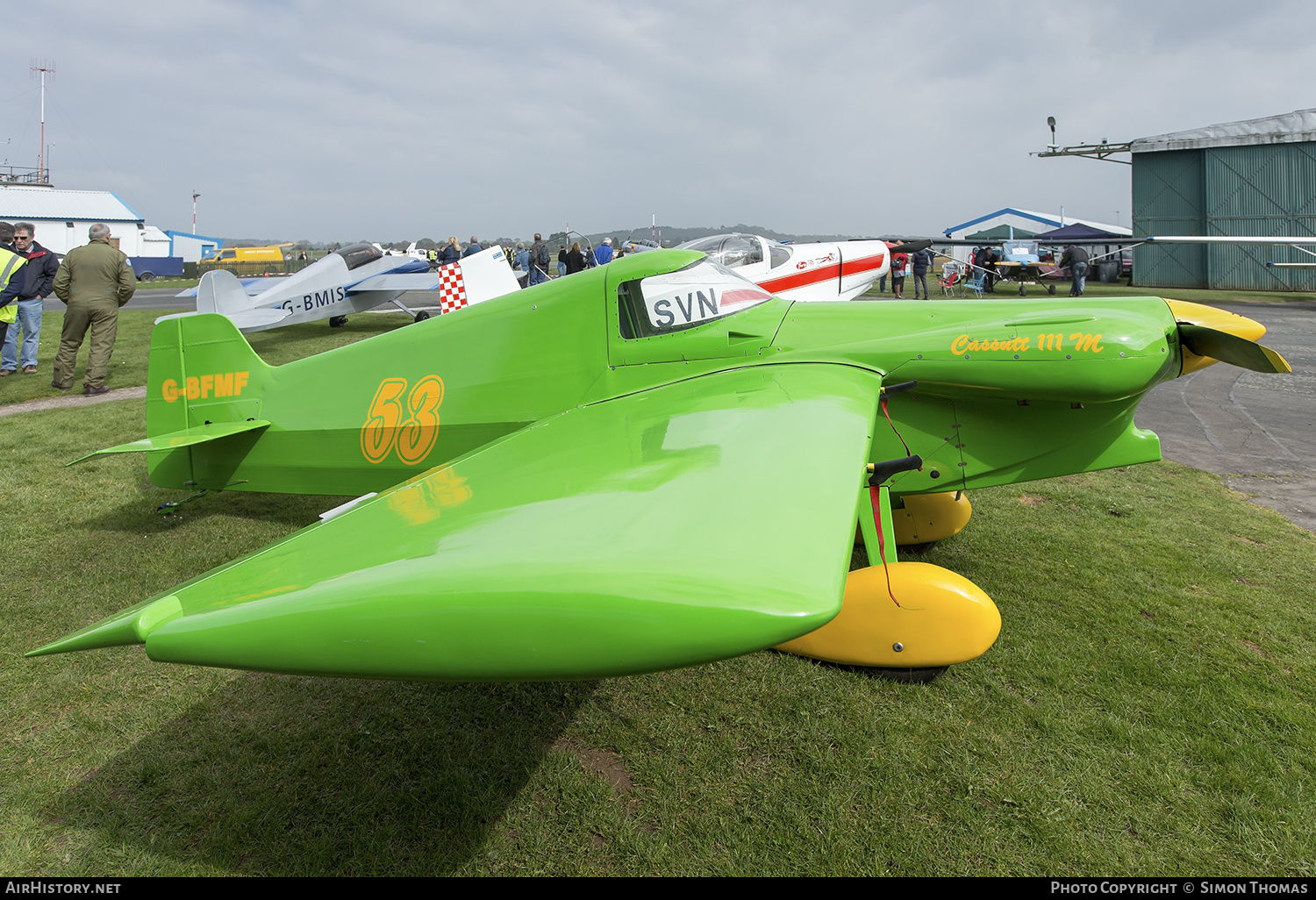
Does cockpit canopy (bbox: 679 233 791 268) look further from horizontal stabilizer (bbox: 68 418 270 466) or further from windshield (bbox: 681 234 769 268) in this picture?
horizontal stabilizer (bbox: 68 418 270 466)

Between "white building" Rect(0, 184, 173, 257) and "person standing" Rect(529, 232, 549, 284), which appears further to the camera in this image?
"white building" Rect(0, 184, 173, 257)

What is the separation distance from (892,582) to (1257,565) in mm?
2697

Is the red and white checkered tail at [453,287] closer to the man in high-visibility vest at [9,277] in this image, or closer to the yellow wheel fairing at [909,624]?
the man in high-visibility vest at [9,277]

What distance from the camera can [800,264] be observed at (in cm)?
1240

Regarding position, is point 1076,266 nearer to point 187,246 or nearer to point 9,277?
point 9,277

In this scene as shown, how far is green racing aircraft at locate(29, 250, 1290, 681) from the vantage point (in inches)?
61.4

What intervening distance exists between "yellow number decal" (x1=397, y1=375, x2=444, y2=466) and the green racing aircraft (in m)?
0.01

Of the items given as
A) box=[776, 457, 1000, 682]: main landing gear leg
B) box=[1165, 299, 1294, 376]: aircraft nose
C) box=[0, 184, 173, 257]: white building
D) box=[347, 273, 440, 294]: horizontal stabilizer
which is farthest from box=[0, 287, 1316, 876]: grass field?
box=[0, 184, 173, 257]: white building

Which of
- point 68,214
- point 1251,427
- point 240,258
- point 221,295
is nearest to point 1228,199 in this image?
point 1251,427

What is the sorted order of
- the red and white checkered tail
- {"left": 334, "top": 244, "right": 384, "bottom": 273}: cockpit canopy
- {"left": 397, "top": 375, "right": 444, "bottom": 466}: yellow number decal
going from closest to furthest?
{"left": 397, "top": 375, "right": 444, "bottom": 466}: yellow number decal < the red and white checkered tail < {"left": 334, "top": 244, "right": 384, "bottom": 273}: cockpit canopy

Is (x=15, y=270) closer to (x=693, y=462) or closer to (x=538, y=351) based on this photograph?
(x=538, y=351)

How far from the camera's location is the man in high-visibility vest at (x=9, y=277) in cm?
916

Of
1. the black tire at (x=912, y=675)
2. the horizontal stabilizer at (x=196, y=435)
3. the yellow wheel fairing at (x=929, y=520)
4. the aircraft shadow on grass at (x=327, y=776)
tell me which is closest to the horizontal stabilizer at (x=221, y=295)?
the horizontal stabilizer at (x=196, y=435)

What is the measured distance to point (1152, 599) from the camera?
13.0 feet
